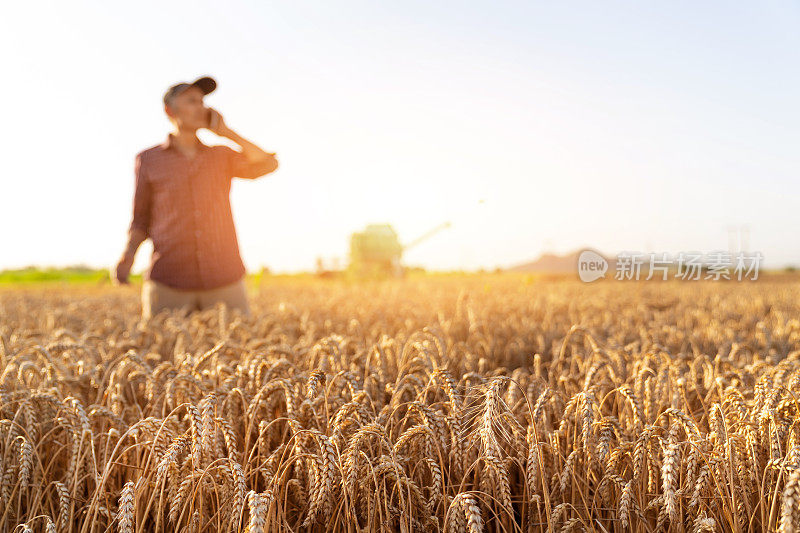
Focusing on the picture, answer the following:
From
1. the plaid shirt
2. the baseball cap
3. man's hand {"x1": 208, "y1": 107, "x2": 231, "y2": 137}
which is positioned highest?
the baseball cap

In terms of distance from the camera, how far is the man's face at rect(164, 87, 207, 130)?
4.64m

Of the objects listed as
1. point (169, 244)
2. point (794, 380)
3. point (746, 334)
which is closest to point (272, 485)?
point (794, 380)

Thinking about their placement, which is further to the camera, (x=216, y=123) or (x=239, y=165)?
(x=239, y=165)

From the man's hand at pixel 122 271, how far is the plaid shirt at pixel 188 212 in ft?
0.59

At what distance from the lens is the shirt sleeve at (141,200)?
194 inches

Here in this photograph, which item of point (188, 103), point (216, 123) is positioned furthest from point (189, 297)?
point (188, 103)

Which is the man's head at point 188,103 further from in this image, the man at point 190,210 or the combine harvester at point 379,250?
the combine harvester at point 379,250

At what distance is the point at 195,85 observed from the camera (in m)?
4.69

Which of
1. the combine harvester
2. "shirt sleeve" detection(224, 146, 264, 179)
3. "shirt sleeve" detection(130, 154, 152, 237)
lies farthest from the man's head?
the combine harvester

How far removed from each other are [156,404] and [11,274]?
112ft

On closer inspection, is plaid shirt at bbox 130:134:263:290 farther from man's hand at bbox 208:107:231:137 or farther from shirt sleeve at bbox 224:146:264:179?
man's hand at bbox 208:107:231:137

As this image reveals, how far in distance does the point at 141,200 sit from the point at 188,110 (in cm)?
88

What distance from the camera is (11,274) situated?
Result: 3080 cm

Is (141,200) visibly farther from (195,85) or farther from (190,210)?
(195,85)
